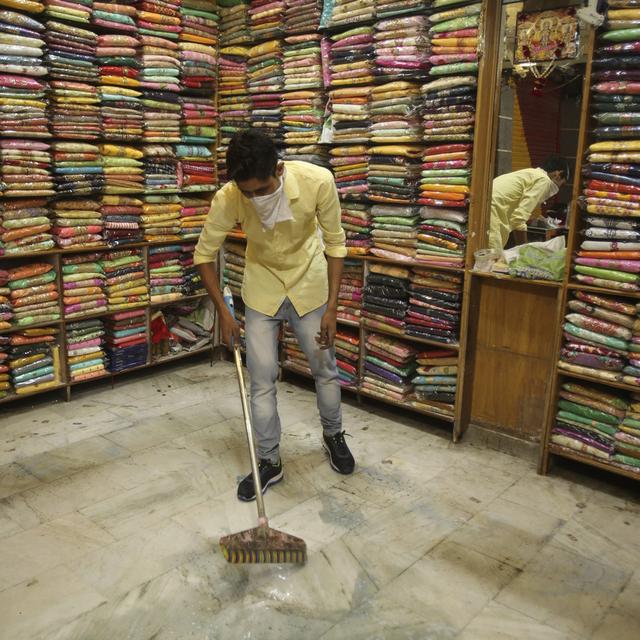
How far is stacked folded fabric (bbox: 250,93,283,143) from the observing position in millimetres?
4559

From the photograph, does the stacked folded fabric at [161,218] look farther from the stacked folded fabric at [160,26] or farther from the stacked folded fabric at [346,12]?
the stacked folded fabric at [346,12]

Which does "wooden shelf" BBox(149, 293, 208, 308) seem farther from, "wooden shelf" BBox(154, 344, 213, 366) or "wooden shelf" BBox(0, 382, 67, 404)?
"wooden shelf" BBox(0, 382, 67, 404)

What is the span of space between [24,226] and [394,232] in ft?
7.63

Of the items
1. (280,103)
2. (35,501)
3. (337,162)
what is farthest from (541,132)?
(35,501)

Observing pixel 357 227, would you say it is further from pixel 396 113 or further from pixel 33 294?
pixel 33 294

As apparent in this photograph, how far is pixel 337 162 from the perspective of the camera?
425cm

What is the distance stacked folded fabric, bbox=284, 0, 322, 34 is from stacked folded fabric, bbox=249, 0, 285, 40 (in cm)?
6

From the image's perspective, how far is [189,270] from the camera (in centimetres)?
507

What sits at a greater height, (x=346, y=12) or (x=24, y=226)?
(x=346, y=12)

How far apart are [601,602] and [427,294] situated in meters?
1.94

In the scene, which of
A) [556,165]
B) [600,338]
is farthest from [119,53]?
[600,338]

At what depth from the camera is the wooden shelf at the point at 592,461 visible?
3.13m

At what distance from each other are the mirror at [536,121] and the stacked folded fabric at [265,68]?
5.40 feet

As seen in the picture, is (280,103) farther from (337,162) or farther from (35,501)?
(35,501)
